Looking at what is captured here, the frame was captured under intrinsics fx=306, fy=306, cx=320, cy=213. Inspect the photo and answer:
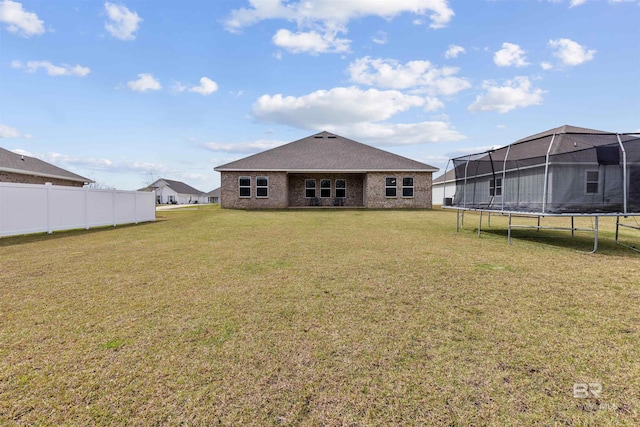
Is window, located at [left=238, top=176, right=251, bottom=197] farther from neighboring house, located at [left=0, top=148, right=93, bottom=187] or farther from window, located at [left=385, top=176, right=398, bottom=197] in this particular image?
neighboring house, located at [left=0, top=148, right=93, bottom=187]

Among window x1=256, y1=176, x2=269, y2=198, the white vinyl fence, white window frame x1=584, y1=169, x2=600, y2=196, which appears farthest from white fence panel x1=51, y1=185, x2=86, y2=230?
white window frame x1=584, y1=169, x2=600, y2=196

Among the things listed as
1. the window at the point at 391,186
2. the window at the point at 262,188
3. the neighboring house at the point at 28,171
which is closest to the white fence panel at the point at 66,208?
the neighboring house at the point at 28,171

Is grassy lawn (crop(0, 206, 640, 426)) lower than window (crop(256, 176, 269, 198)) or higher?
lower

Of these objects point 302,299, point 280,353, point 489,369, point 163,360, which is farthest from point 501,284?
point 163,360

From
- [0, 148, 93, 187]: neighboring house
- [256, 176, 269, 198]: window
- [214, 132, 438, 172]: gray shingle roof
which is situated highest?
[214, 132, 438, 172]: gray shingle roof

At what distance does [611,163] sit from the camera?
7133mm

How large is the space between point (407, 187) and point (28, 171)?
2475cm

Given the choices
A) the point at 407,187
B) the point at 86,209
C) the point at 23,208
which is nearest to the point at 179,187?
the point at 407,187

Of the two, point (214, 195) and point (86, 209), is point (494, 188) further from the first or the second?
point (214, 195)

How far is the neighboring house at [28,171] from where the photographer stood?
58.2ft

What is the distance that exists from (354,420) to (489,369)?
1.16m

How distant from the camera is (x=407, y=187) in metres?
23.1

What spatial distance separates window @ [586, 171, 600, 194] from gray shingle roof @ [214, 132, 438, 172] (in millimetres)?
15354

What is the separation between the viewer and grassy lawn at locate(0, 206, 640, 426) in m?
1.89
